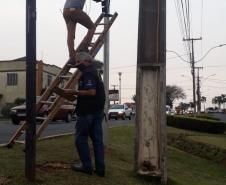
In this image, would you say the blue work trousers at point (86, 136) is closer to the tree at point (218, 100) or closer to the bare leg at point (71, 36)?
the bare leg at point (71, 36)

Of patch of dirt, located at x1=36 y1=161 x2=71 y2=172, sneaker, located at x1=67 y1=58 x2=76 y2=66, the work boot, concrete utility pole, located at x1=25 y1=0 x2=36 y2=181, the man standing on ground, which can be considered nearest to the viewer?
concrete utility pole, located at x1=25 y1=0 x2=36 y2=181

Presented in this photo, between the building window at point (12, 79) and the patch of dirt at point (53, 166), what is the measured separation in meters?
68.7

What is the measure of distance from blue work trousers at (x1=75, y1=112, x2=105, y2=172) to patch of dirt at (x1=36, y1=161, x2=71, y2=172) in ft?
1.38

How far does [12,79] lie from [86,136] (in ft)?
231

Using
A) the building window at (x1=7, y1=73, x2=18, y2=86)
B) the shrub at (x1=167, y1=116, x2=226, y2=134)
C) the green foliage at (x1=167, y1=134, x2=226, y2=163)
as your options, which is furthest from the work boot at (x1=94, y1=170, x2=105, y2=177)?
the building window at (x1=7, y1=73, x2=18, y2=86)

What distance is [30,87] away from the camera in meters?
7.89

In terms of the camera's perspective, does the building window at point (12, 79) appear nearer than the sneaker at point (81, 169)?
No

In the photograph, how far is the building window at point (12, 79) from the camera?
77312mm

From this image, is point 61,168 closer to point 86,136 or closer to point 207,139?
point 86,136

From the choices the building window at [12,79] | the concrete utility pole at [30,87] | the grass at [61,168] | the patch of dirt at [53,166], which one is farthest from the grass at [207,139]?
the building window at [12,79]

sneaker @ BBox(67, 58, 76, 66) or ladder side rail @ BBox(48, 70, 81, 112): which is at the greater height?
sneaker @ BBox(67, 58, 76, 66)

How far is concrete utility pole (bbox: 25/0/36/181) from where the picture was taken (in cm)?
783

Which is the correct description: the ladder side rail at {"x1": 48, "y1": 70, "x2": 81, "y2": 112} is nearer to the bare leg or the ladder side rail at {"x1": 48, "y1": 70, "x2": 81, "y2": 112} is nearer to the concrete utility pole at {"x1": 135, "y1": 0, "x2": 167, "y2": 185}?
the bare leg

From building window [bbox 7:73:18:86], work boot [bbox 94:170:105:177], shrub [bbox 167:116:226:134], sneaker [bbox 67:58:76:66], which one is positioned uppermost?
building window [bbox 7:73:18:86]
